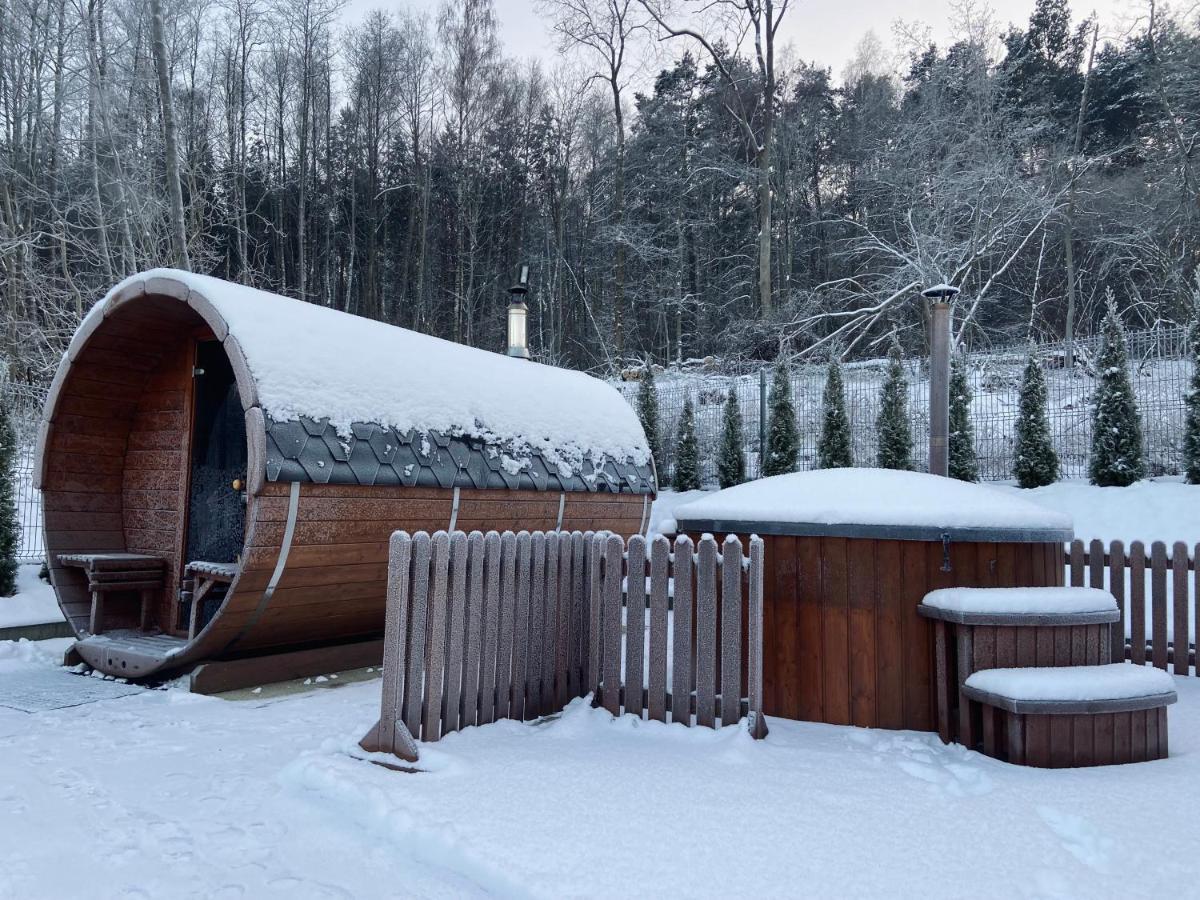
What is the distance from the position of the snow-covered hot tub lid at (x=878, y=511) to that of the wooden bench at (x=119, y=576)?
4.01m

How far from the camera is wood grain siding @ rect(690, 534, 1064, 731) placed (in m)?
3.99

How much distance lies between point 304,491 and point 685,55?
2400 centimetres

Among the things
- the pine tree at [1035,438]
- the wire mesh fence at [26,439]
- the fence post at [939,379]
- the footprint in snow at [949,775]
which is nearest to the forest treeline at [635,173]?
the wire mesh fence at [26,439]

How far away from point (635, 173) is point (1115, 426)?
54.5 ft

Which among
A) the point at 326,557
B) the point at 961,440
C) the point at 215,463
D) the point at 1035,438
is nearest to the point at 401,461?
the point at 326,557

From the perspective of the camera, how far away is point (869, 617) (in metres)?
4.04

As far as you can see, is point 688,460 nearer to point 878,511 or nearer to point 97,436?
point 97,436

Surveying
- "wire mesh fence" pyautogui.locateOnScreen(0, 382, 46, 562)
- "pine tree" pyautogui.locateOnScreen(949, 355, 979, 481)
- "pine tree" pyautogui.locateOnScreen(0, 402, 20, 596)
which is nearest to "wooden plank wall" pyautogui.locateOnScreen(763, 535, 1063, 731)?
"pine tree" pyautogui.locateOnScreen(0, 402, 20, 596)

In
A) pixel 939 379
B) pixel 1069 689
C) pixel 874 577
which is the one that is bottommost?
pixel 1069 689

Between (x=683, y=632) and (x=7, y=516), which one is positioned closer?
(x=683, y=632)

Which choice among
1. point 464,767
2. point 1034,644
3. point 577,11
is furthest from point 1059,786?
point 577,11

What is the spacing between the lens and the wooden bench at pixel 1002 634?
3695 millimetres

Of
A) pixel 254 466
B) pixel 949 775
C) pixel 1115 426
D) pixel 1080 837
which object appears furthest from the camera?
pixel 1115 426

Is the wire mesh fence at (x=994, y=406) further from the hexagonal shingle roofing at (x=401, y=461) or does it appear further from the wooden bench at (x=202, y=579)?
the wooden bench at (x=202, y=579)
